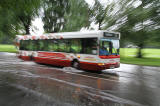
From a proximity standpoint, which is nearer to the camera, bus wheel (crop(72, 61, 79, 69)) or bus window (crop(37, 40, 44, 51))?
bus wheel (crop(72, 61, 79, 69))

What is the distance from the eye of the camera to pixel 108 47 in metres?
11.0

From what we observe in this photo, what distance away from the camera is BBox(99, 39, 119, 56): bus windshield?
1063cm

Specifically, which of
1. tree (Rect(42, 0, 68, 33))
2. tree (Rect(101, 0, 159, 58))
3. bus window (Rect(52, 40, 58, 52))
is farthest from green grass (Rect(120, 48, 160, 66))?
tree (Rect(42, 0, 68, 33))

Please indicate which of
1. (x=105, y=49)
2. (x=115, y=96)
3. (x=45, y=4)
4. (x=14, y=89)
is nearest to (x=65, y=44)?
(x=105, y=49)

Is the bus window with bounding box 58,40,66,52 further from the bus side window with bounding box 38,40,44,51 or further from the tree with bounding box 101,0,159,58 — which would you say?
the tree with bounding box 101,0,159,58

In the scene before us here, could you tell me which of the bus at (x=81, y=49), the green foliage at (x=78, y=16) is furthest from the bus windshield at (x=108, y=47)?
the green foliage at (x=78, y=16)

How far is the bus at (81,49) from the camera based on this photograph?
10.7m

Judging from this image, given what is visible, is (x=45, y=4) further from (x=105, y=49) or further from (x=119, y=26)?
Answer: (x=105, y=49)

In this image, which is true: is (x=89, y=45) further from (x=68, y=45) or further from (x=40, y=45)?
(x=40, y=45)

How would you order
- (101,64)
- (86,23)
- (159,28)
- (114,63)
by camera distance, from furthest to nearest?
(86,23) < (159,28) < (114,63) < (101,64)

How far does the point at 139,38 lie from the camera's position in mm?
19672

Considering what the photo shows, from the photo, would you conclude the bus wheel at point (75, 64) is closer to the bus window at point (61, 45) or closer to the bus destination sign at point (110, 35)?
the bus window at point (61, 45)

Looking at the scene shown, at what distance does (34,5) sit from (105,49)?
16.7ft

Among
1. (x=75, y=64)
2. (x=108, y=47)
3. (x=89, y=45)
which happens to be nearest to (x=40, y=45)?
(x=75, y=64)
